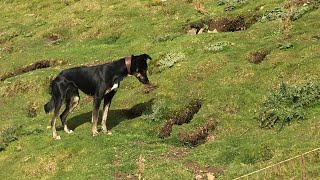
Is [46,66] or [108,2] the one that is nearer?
[46,66]

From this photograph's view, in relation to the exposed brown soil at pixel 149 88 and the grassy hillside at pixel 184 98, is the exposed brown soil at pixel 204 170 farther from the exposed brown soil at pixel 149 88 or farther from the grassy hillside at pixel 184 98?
the exposed brown soil at pixel 149 88

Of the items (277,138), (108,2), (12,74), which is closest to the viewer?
(277,138)

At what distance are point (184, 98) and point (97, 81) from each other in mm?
4365

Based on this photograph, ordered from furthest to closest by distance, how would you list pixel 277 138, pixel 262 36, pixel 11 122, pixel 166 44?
pixel 166 44, pixel 262 36, pixel 11 122, pixel 277 138

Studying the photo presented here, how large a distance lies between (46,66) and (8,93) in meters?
5.11

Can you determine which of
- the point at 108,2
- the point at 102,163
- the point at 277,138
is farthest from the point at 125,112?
the point at 108,2

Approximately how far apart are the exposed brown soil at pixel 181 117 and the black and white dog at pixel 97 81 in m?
2.18

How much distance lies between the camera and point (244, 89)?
19.9m

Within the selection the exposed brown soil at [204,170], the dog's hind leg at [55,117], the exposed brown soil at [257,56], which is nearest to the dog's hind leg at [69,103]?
the dog's hind leg at [55,117]

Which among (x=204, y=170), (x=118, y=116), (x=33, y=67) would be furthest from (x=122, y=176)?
(x=33, y=67)

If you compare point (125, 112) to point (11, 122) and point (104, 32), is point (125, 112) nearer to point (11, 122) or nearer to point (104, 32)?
point (11, 122)

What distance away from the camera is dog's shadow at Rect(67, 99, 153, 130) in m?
21.0

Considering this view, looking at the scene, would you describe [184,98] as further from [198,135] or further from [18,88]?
[18,88]

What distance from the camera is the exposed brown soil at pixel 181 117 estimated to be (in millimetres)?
18891
